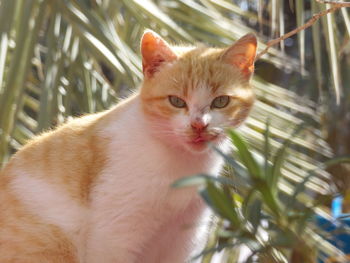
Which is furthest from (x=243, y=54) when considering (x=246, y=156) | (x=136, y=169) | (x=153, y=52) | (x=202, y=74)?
(x=246, y=156)

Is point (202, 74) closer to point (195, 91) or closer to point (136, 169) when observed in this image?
point (195, 91)

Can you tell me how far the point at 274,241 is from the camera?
0.75 meters

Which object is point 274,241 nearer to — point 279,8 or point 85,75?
point 279,8

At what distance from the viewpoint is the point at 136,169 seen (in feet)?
4.70

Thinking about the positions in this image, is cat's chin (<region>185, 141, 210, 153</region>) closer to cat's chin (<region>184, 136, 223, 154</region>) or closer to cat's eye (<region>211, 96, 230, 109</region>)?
→ cat's chin (<region>184, 136, 223, 154</region>)

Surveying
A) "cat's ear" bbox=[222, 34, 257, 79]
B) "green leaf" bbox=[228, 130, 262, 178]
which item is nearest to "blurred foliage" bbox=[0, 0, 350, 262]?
"cat's ear" bbox=[222, 34, 257, 79]

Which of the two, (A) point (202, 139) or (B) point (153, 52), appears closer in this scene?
(A) point (202, 139)

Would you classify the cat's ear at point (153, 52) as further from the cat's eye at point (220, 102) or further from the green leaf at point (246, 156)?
the green leaf at point (246, 156)

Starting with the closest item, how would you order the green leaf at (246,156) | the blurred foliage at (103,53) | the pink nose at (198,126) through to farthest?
1. the green leaf at (246,156)
2. the pink nose at (198,126)
3. the blurred foliage at (103,53)

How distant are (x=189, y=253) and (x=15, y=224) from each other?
44 cm

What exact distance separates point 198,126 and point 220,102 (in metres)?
0.13

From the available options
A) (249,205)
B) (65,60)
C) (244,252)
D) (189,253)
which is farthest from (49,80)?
(249,205)

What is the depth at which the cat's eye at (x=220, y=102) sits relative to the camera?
1473 mm

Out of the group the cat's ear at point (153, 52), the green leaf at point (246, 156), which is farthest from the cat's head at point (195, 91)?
the green leaf at point (246, 156)
